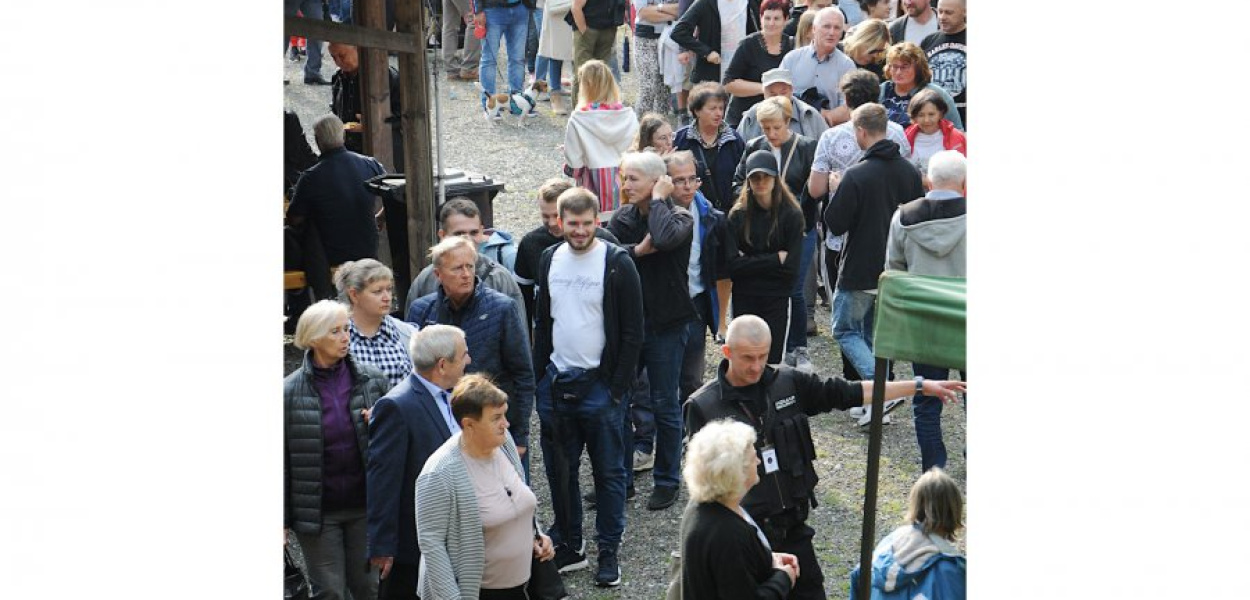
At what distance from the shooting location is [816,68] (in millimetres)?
11008

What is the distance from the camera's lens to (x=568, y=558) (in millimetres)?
7312

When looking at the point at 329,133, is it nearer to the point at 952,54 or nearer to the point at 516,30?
the point at 952,54

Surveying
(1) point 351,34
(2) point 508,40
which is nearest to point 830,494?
(1) point 351,34

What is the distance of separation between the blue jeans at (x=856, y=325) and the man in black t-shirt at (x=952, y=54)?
2094 millimetres

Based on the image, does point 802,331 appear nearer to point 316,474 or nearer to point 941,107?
point 941,107

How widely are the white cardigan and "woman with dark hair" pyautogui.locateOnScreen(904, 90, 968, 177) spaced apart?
15.2ft

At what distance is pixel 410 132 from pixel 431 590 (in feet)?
12.6

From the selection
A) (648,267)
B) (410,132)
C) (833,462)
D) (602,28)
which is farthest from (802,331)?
(602,28)

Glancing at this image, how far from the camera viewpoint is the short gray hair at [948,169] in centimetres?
775

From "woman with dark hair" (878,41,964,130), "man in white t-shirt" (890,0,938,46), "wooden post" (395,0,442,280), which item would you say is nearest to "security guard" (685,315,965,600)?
"wooden post" (395,0,442,280)

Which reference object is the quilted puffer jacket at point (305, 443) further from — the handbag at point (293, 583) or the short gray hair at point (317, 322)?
the handbag at point (293, 583)

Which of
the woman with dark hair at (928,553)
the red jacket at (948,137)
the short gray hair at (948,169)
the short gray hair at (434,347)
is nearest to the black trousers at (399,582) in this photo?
the short gray hair at (434,347)

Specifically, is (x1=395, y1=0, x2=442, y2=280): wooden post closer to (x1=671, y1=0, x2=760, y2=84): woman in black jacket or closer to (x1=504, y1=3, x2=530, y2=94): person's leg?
(x1=671, y1=0, x2=760, y2=84): woman in black jacket

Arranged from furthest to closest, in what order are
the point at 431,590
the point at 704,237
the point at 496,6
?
the point at 496,6, the point at 704,237, the point at 431,590
